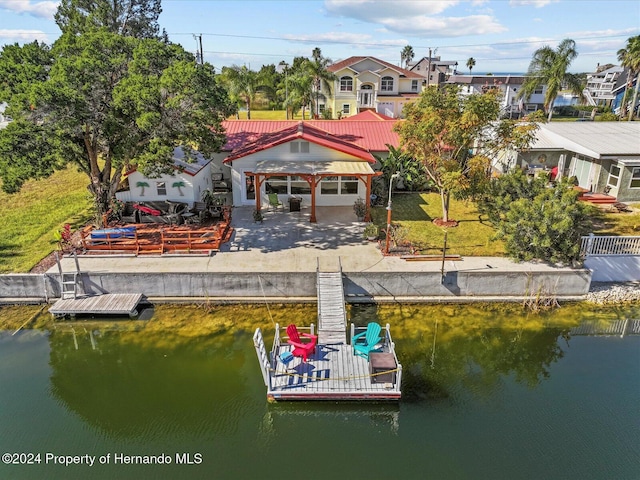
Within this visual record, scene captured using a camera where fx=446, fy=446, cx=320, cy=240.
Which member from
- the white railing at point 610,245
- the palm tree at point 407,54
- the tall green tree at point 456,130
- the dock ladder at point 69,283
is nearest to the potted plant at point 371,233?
the tall green tree at point 456,130

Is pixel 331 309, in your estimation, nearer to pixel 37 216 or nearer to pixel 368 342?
pixel 368 342

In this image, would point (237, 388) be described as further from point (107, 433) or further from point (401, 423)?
point (401, 423)

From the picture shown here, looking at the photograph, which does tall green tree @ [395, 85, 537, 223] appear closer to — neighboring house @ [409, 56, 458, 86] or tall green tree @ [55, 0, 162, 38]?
tall green tree @ [55, 0, 162, 38]

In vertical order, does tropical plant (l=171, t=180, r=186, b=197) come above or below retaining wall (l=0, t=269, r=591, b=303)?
above

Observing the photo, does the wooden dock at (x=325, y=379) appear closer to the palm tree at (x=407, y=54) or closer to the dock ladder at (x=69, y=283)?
the dock ladder at (x=69, y=283)

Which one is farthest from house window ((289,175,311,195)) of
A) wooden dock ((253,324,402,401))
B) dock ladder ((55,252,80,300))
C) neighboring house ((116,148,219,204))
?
wooden dock ((253,324,402,401))

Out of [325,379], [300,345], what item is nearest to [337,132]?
[300,345]
